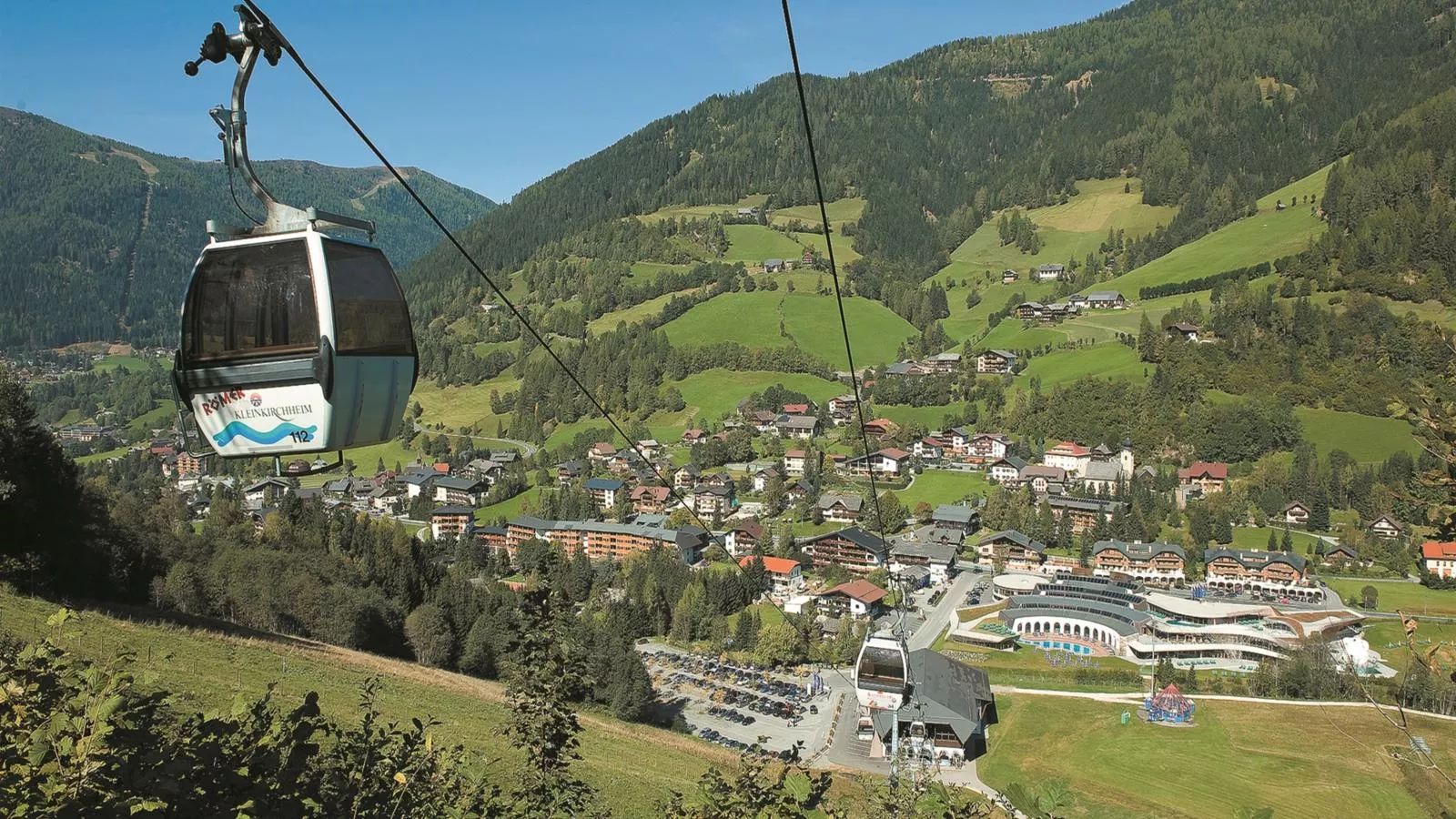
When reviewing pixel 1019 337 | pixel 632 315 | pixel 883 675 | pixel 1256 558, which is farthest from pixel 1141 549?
pixel 632 315

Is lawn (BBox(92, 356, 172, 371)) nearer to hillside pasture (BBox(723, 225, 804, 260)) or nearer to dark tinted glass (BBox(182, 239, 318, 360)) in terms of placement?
hillside pasture (BBox(723, 225, 804, 260))

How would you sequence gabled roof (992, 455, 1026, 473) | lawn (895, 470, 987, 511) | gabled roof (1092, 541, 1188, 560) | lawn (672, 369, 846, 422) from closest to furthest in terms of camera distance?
1. gabled roof (1092, 541, 1188, 560)
2. lawn (895, 470, 987, 511)
3. gabled roof (992, 455, 1026, 473)
4. lawn (672, 369, 846, 422)

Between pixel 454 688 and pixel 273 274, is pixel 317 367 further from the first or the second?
pixel 454 688

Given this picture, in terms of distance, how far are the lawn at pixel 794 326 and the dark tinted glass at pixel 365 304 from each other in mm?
98084

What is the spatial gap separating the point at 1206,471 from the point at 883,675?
5845 centimetres

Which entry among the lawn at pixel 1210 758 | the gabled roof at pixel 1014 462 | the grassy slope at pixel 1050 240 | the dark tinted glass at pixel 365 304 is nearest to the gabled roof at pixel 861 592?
the lawn at pixel 1210 758

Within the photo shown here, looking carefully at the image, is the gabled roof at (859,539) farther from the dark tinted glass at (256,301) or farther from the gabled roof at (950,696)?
the dark tinted glass at (256,301)

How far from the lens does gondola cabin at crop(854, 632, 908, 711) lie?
51.4ft

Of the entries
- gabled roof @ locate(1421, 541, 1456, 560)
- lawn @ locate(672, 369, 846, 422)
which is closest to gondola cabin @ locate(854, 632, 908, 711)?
gabled roof @ locate(1421, 541, 1456, 560)

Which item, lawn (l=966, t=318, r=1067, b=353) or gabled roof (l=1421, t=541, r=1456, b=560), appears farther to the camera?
lawn (l=966, t=318, r=1067, b=353)

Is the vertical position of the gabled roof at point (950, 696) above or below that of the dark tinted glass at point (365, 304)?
below

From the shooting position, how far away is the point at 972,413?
7981 cm

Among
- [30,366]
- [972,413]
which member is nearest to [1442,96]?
[972,413]

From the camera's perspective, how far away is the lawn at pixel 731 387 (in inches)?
3696
